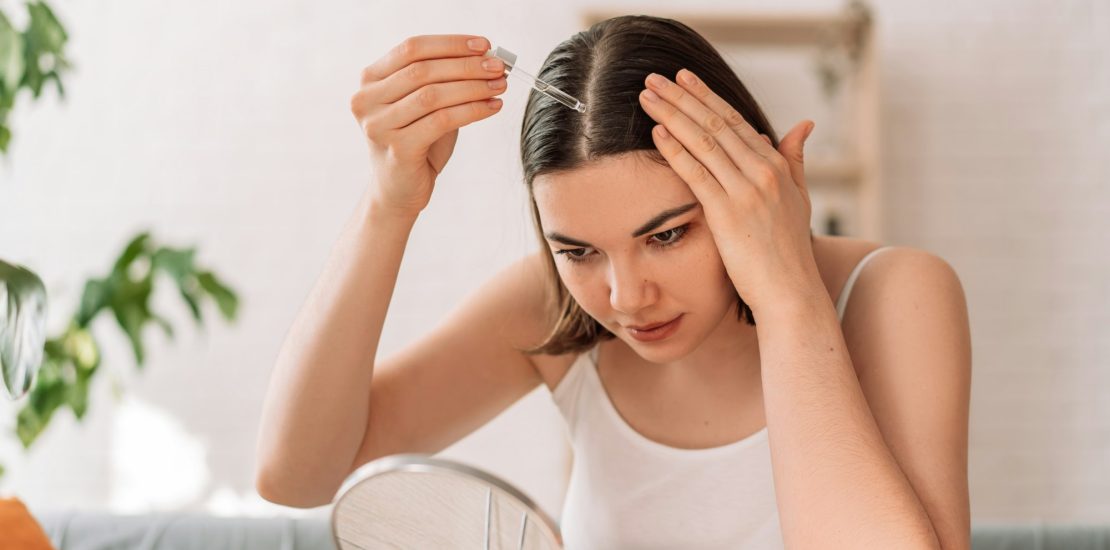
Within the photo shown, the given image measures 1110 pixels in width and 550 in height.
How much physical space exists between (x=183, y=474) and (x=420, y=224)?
3.36 feet

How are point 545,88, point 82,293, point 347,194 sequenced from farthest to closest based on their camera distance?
point 347,194 → point 82,293 → point 545,88

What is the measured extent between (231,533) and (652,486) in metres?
0.67

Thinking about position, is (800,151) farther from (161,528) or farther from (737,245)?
(161,528)

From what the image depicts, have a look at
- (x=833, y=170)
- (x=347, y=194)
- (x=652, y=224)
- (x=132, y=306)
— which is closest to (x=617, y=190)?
(x=652, y=224)

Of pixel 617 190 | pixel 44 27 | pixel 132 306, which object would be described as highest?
pixel 44 27

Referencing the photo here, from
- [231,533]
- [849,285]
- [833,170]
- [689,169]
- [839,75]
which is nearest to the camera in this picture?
[689,169]

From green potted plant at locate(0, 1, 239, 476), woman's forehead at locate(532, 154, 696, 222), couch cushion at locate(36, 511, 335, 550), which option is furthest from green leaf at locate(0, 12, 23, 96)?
woman's forehead at locate(532, 154, 696, 222)

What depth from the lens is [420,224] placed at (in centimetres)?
312

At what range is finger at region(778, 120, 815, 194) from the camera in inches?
46.6

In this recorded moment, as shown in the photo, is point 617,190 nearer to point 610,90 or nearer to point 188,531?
point 610,90

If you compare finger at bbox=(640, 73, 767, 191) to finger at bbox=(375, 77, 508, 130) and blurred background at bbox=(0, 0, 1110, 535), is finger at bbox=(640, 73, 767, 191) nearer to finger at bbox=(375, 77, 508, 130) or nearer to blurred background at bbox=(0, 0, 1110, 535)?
finger at bbox=(375, 77, 508, 130)

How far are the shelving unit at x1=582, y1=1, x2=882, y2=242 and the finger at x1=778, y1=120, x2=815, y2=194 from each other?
1609mm

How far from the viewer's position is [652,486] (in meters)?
1.41

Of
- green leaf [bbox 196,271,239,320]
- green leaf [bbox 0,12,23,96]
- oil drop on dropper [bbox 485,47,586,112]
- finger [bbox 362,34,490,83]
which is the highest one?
green leaf [bbox 0,12,23,96]
